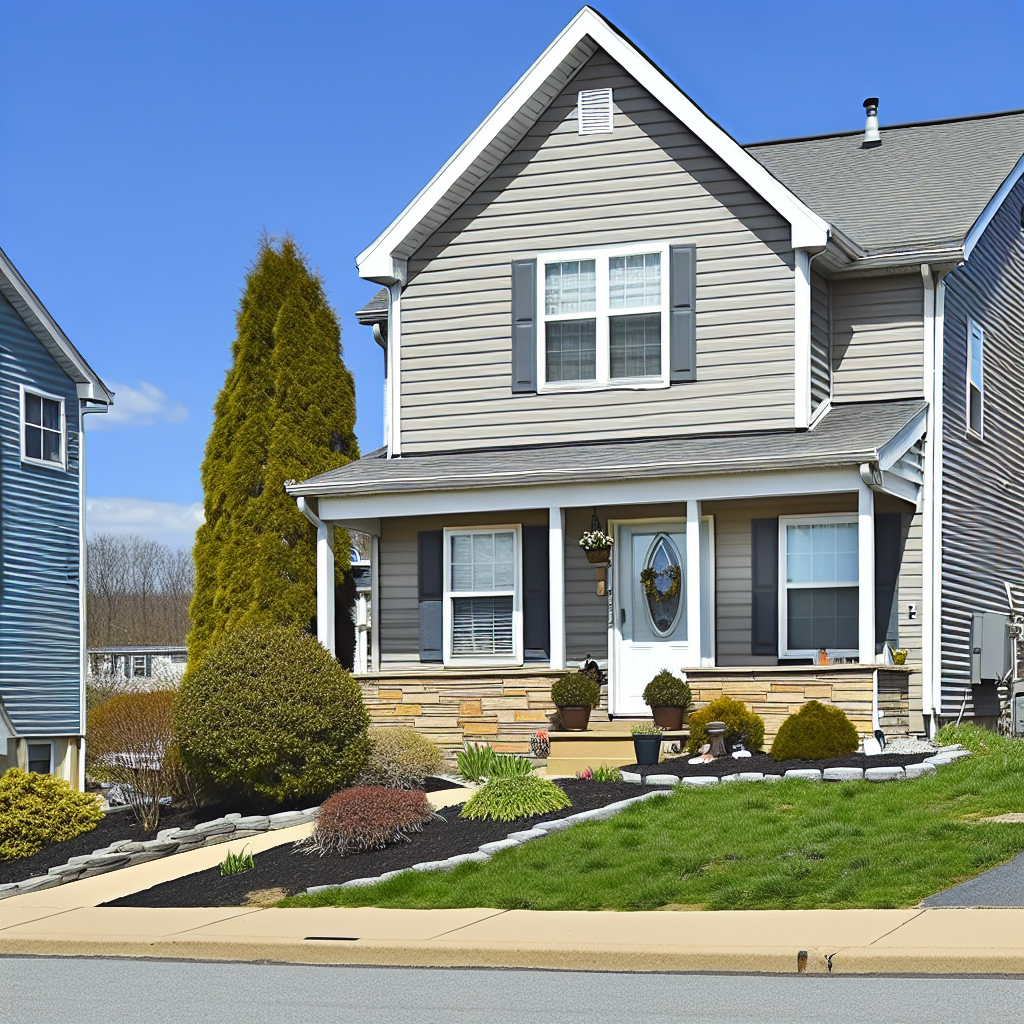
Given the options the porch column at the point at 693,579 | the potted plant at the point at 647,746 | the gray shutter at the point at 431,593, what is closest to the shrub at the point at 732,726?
the potted plant at the point at 647,746

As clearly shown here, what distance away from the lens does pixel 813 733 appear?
14.2m

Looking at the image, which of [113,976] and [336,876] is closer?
[113,976]

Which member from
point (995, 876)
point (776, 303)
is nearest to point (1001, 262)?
point (776, 303)

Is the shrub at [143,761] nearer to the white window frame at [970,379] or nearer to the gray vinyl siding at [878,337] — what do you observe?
the gray vinyl siding at [878,337]

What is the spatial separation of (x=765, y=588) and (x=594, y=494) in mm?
2277

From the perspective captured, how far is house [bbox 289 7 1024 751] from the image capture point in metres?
17.0

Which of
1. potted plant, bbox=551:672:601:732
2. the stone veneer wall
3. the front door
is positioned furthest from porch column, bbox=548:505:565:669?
the front door

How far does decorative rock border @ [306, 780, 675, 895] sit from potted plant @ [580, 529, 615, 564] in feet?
15.9

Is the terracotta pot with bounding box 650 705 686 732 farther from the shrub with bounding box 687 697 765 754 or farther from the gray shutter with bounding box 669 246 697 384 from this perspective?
the gray shutter with bounding box 669 246 697 384

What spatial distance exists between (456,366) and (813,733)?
280 inches

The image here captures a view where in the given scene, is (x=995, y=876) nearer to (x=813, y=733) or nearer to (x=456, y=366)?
(x=813, y=733)

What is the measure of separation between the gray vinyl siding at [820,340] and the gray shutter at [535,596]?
3590 mm

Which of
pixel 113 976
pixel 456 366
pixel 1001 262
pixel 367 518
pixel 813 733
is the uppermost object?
pixel 1001 262

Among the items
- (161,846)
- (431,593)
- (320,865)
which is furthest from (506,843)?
(431,593)
